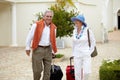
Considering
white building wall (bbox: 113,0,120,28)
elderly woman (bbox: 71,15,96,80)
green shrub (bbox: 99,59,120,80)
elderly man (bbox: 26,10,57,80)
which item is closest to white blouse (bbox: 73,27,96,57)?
elderly woman (bbox: 71,15,96,80)

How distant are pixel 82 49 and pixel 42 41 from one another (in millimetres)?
883

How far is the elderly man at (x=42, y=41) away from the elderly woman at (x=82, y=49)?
57 cm

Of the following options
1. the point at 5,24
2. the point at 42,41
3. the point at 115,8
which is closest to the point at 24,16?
the point at 5,24

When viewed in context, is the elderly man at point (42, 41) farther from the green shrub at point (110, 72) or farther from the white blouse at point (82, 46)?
the green shrub at point (110, 72)

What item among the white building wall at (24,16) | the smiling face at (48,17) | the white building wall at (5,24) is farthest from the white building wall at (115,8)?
the smiling face at (48,17)

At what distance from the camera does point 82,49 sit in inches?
273

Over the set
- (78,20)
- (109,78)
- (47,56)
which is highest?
(78,20)

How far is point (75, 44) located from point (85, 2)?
19393 mm

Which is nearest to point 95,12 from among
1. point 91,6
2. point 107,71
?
point 91,6

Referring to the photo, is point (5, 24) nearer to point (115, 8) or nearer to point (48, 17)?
point (48, 17)

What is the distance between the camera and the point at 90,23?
89.1ft

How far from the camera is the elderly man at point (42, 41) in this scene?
718cm

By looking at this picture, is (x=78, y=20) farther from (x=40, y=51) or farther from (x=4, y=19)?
(x=4, y=19)

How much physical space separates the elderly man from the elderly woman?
572mm
